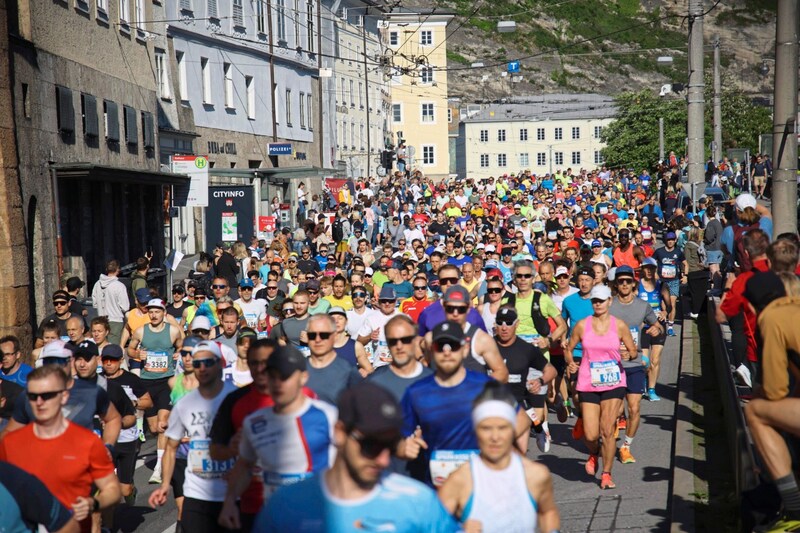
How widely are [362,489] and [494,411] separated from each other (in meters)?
1.31

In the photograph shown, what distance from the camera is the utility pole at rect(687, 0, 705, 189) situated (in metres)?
22.5

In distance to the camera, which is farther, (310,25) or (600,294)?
(310,25)

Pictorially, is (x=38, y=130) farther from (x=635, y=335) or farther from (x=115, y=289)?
(x=635, y=335)

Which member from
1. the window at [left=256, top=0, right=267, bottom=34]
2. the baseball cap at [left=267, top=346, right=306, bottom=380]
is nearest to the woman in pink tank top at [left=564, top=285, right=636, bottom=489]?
the baseball cap at [left=267, top=346, right=306, bottom=380]

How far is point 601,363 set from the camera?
11.4 meters

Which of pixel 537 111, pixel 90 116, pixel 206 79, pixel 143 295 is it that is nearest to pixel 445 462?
pixel 143 295

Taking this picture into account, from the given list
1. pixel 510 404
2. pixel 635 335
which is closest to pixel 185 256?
pixel 635 335

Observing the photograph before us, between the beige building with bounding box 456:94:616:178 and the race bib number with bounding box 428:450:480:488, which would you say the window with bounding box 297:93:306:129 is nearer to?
the race bib number with bounding box 428:450:480:488

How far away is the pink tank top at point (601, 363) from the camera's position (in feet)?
37.4

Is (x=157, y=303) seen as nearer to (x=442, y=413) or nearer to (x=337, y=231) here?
(x=442, y=413)

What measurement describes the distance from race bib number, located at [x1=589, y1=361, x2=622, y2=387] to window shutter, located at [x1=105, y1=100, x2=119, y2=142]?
19754 millimetres

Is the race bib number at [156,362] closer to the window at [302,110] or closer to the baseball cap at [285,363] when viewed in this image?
the baseball cap at [285,363]

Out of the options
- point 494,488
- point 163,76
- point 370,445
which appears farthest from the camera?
point 163,76

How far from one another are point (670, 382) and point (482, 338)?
8526 mm
